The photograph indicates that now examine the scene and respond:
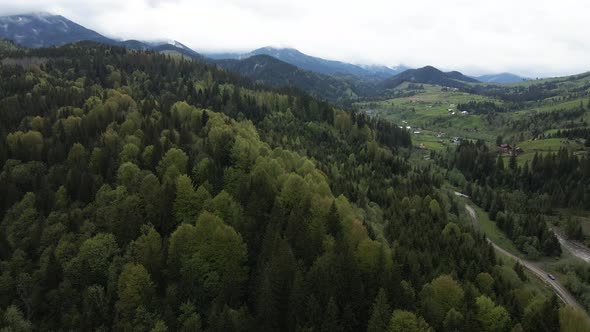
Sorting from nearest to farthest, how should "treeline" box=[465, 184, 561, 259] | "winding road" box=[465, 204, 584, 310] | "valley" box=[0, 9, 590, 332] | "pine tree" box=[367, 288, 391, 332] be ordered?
"pine tree" box=[367, 288, 391, 332] → "valley" box=[0, 9, 590, 332] → "winding road" box=[465, 204, 584, 310] → "treeline" box=[465, 184, 561, 259]

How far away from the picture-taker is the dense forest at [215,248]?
68.4 m

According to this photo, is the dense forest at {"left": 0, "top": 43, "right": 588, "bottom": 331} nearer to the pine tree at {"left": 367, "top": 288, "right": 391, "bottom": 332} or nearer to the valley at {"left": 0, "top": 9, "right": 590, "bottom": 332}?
the pine tree at {"left": 367, "top": 288, "right": 391, "bottom": 332}

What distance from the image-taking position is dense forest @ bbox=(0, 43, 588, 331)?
6844 cm

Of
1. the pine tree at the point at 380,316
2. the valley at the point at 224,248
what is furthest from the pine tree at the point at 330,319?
the pine tree at the point at 380,316

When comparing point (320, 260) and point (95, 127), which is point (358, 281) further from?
point (95, 127)

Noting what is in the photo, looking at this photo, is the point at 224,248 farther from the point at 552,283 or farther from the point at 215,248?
the point at 552,283

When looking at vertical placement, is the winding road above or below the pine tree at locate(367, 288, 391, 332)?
below

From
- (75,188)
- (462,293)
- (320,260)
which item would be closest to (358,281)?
(320,260)

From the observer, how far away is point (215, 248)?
77.4 metres

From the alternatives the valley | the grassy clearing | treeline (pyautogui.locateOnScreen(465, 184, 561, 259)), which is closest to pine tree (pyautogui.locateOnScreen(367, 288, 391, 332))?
the valley

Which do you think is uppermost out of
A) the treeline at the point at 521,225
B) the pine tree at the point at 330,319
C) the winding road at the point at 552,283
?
the pine tree at the point at 330,319

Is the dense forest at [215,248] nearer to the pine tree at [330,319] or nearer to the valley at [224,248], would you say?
the pine tree at [330,319]

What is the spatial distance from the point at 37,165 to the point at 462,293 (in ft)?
385

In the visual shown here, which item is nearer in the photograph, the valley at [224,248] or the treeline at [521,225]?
the valley at [224,248]
